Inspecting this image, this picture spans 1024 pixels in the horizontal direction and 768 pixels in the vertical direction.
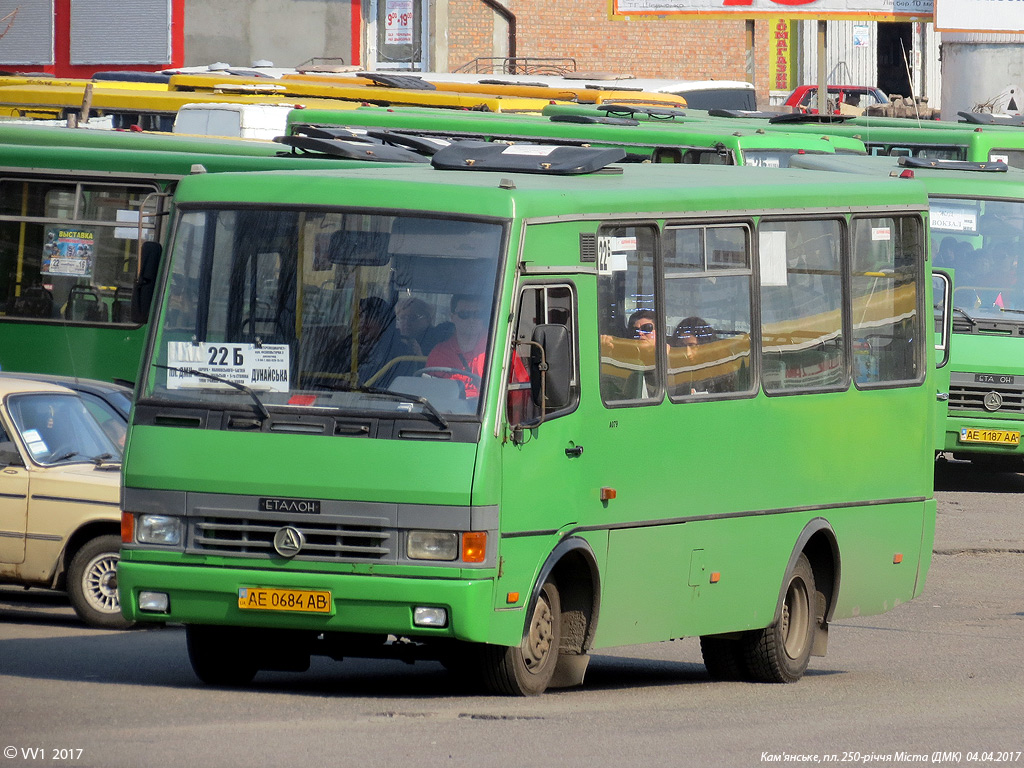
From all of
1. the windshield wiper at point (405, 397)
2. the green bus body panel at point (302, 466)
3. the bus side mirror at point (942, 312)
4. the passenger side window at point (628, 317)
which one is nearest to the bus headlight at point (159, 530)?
the green bus body panel at point (302, 466)

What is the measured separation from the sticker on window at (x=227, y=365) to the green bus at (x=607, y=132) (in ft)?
29.0

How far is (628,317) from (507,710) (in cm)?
212

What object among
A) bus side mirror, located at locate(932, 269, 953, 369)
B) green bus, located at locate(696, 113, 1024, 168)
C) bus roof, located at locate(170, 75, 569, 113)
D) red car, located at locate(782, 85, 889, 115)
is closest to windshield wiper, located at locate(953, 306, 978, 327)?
bus side mirror, located at locate(932, 269, 953, 369)

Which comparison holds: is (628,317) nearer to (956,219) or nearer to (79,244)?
(79,244)

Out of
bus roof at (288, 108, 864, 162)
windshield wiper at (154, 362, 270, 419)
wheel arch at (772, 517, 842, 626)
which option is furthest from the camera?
bus roof at (288, 108, 864, 162)

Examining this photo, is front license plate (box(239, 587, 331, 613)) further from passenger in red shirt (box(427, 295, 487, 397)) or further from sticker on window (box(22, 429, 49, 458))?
sticker on window (box(22, 429, 49, 458))

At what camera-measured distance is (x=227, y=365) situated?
902 cm

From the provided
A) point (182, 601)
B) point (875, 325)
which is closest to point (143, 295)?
point (182, 601)

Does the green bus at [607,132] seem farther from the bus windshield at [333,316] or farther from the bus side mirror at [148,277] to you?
the bus windshield at [333,316]

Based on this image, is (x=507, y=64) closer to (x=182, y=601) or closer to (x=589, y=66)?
(x=589, y=66)

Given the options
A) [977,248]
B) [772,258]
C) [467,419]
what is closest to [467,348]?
[467,419]

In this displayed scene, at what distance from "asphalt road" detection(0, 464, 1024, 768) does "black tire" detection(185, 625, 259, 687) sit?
0.11m

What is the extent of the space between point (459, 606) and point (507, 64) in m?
45.6

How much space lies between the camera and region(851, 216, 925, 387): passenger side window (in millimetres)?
11531
